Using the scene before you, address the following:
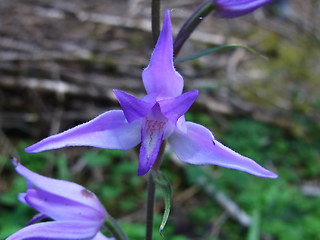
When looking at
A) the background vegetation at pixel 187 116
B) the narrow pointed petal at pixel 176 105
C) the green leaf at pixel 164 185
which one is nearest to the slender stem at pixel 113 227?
the green leaf at pixel 164 185

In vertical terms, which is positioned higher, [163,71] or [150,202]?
[163,71]

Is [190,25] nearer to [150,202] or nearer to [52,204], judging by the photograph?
[150,202]

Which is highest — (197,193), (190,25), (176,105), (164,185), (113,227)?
(190,25)

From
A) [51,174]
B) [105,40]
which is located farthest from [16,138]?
[105,40]

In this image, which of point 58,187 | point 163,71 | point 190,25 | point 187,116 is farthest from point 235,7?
point 187,116

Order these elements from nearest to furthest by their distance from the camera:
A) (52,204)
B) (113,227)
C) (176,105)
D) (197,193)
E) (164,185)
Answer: (176,105) → (164,185) → (52,204) → (113,227) → (197,193)

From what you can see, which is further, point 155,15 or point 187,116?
point 187,116

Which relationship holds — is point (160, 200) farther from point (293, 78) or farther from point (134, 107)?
point (293, 78)
